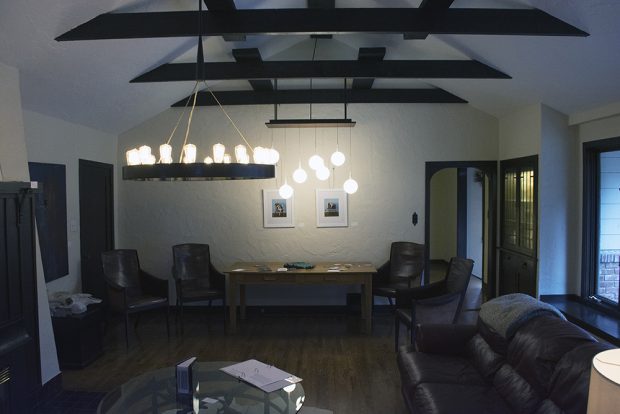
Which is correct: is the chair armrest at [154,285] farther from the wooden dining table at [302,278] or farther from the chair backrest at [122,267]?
the wooden dining table at [302,278]

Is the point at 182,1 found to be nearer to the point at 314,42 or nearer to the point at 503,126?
the point at 314,42

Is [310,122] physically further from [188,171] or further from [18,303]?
→ [18,303]

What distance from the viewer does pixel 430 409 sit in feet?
9.47

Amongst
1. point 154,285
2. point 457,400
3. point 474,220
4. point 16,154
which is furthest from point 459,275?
point 474,220

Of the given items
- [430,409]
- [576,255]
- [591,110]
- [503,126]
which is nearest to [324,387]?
[430,409]

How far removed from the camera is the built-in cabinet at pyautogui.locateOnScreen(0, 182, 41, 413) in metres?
3.33

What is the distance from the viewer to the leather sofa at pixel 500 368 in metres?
2.52

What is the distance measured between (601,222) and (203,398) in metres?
4.60

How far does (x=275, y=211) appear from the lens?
261 inches

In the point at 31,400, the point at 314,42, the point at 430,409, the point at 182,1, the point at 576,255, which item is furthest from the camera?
the point at 314,42

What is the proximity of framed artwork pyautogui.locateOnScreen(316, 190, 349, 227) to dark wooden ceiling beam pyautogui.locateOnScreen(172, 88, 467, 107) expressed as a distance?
4.16 feet

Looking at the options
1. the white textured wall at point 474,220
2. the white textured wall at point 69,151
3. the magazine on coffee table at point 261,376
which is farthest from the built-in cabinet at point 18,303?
the white textured wall at point 474,220

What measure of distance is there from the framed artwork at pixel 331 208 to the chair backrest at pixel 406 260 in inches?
32.5

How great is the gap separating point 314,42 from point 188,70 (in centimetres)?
163
